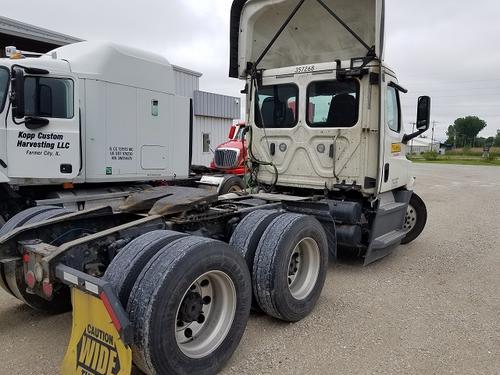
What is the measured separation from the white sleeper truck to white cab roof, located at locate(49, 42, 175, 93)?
2 cm

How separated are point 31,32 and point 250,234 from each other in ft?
36.4

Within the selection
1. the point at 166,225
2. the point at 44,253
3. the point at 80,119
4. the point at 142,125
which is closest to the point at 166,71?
the point at 142,125

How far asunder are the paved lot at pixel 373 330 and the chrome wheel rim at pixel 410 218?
117 cm

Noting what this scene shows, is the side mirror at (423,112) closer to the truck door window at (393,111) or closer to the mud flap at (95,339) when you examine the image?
the truck door window at (393,111)

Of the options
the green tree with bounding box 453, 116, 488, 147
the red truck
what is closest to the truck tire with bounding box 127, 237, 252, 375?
the red truck

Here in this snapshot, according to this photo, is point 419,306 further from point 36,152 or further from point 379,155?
point 36,152

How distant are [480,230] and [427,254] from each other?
2.78 metres

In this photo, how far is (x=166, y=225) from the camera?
363 cm

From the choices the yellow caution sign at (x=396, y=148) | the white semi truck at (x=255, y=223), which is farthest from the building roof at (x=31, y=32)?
the yellow caution sign at (x=396, y=148)

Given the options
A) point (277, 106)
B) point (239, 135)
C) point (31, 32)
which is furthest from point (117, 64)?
point (31, 32)

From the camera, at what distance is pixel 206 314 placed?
327 cm

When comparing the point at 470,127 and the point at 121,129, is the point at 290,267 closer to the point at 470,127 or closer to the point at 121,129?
the point at 121,129

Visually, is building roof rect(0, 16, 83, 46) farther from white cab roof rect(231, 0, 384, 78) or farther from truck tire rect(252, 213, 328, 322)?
truck tire rect(252, 213, 328, 322)

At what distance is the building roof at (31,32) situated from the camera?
446 inches
